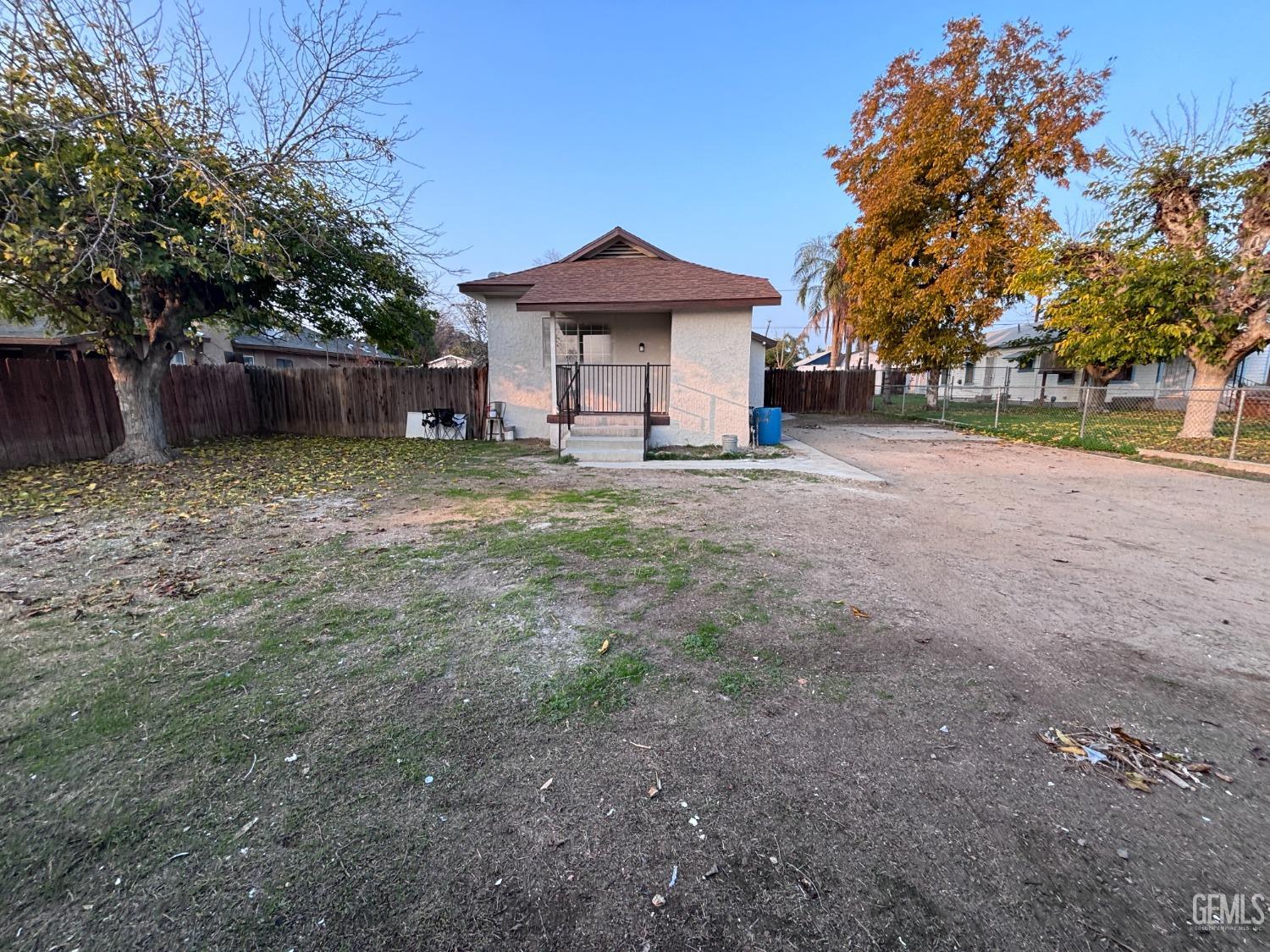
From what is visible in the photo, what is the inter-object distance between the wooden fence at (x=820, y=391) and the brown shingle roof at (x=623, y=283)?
10.4 m

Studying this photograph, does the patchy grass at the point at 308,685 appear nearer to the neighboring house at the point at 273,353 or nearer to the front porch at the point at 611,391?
the front porch at the point at 611,391

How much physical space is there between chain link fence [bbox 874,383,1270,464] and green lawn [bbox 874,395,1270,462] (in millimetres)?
17

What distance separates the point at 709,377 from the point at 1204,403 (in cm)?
1096

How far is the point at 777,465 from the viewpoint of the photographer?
905cm

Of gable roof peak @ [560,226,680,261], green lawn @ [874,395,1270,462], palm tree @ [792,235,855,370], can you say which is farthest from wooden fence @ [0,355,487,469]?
palm tree @ [792,235,855,370]

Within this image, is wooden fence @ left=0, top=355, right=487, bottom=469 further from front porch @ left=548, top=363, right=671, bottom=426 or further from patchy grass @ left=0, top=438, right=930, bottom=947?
patchy grass @ left=0, top=438, right=930, bottom=947

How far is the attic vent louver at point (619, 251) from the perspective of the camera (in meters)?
13.3

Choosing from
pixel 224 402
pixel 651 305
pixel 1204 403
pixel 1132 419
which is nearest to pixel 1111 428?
pixel 1204 403

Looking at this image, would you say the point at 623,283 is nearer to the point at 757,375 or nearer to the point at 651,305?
the point at 651,305

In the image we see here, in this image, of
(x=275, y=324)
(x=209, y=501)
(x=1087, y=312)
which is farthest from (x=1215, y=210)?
(x=275, y=324)

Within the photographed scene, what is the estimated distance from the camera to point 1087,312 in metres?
11.5

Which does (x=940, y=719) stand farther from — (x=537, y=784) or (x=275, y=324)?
(x=275, y=324)

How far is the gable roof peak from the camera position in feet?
42.8

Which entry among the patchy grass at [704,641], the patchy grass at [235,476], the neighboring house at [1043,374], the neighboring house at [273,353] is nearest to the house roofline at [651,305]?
the patchy grass at [235,476]
